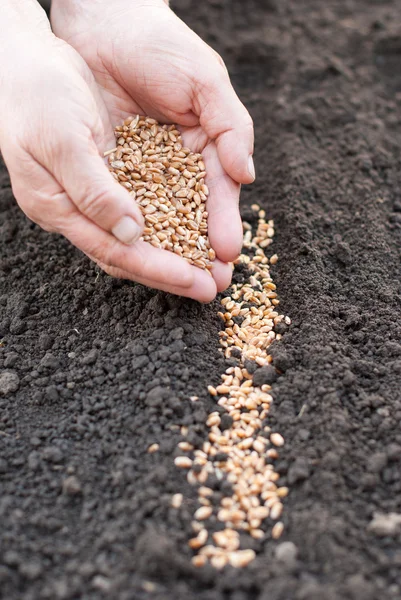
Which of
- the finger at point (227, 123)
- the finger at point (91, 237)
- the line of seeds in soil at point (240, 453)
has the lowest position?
the line of seeds in soil at point (240, 453)

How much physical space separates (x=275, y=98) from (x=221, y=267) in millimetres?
2179

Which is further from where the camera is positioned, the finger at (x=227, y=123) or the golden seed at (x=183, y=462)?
the finger at (x=227, y=123)

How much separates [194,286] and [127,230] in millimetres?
432

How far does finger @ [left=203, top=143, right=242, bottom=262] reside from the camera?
3.16 m

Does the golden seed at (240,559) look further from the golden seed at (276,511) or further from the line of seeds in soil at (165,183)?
the line of seeds in soil at (165,183)

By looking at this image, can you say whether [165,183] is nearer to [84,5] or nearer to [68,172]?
[68,172]

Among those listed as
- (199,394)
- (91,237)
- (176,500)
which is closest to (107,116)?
(91,237)

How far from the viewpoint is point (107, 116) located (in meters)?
3.42

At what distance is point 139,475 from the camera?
2.57 meters

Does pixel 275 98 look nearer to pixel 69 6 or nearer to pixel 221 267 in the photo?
pixel 69 6

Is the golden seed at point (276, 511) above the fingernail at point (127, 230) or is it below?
below

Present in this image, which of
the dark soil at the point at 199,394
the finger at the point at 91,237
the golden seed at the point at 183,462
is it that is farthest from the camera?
the finger at the point at 91,237

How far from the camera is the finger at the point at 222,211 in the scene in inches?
124

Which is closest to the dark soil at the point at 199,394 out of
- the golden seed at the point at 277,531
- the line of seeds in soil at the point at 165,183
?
the golden seed at the point at 277,531
